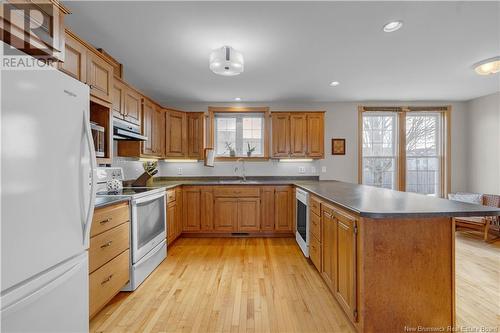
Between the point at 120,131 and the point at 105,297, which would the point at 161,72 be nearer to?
the point at 120,131

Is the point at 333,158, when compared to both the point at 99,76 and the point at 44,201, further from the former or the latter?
the point at 44,201

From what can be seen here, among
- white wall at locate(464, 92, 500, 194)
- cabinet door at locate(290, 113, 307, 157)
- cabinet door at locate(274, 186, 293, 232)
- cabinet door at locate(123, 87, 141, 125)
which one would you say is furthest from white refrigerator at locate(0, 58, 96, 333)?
white wall at locate(464, 92, 500, 194)

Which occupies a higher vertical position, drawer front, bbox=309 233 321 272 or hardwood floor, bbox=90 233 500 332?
drawer front, bbox=309 233 321 272

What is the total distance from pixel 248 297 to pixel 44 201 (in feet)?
5.68

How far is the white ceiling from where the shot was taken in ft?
6.20

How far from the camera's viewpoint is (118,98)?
103 inches

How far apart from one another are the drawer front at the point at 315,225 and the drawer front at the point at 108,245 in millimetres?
1882

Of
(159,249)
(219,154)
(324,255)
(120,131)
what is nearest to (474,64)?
(324,255)

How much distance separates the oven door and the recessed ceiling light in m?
2.89

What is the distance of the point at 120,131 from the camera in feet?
8.32

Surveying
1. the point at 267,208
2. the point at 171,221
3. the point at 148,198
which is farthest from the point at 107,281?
the point at 267,208

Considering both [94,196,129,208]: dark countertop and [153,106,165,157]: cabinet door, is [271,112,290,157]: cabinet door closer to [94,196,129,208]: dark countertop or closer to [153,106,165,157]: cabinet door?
[153,106,165,157]: cabinet door

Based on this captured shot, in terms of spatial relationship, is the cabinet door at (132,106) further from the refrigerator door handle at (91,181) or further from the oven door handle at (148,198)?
the refrigerator door handle at (91,181)

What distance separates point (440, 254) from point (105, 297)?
244 cm
